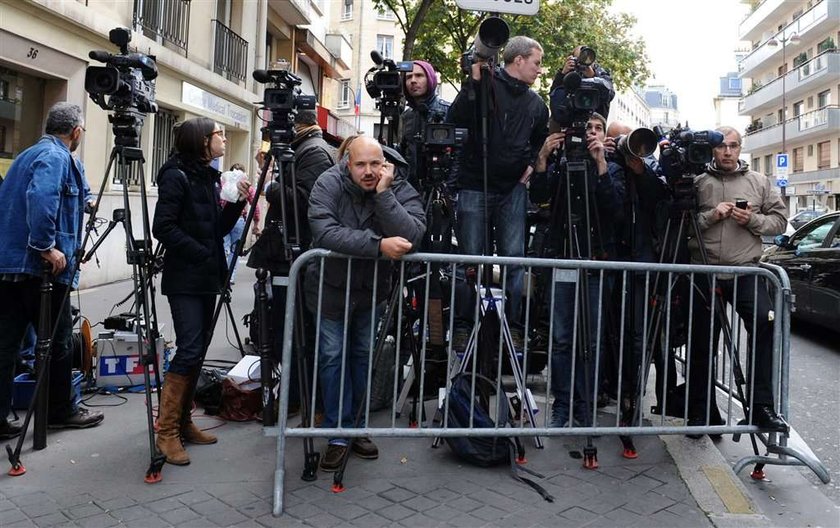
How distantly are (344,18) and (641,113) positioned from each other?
97748 millimetres

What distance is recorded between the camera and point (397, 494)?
140 inches

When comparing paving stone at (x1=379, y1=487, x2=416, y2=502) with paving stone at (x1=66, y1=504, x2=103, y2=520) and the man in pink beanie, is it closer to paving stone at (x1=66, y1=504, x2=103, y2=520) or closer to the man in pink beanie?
paving stone at (x1=66, y1=504, x2=103, y2=520)

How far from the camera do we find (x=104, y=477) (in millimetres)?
3688

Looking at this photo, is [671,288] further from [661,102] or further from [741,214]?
[661,102]

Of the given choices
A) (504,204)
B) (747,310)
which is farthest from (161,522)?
(747,310)

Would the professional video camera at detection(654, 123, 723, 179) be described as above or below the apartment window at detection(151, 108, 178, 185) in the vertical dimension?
below

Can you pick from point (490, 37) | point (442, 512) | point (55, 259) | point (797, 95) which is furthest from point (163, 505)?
point (797, 95)

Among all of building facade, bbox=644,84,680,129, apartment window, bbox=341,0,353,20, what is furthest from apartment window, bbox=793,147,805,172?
building facade, bbox=644,84,680,129

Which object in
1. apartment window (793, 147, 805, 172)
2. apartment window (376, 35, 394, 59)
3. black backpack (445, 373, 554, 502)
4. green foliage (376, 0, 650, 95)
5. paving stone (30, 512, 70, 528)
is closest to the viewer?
paving stone (30, 512, 70, 528)

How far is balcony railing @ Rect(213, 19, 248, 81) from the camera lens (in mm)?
15259

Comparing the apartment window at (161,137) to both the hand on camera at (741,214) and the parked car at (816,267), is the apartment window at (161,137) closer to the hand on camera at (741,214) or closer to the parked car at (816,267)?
the parked car at (816,267)

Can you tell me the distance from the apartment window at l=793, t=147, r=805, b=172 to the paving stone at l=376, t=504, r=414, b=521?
45.3 metres

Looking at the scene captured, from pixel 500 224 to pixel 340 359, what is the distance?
1.66m

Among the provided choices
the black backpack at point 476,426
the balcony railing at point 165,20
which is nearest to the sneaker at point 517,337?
the black backpack at point 476,426
